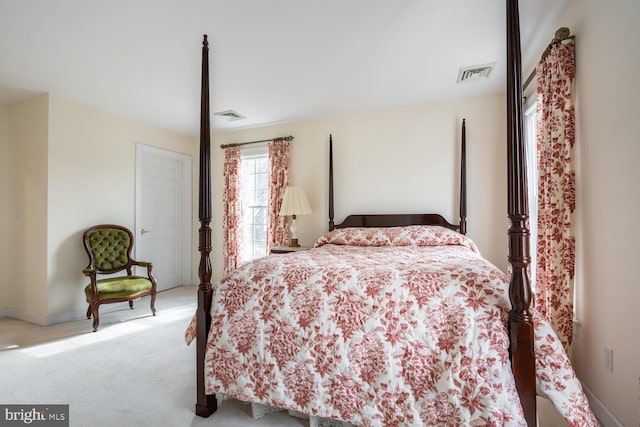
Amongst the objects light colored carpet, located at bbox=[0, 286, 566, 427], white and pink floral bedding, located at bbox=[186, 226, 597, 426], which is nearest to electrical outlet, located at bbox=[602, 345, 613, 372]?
light colored carpet, located at bbox=[0, 286, 566, 427]

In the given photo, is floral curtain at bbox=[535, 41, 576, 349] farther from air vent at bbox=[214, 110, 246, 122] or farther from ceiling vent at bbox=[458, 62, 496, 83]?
air vent at bbox=[214, 110, 246, 122]

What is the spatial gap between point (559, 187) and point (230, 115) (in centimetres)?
364

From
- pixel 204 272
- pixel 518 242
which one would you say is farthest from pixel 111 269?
pixel 518 242

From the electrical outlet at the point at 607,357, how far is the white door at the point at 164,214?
4.83m

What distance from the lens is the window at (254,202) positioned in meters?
4.78

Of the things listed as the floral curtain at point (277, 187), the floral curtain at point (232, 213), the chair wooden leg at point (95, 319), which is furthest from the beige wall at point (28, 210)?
the floral curtain at point (277, 187)

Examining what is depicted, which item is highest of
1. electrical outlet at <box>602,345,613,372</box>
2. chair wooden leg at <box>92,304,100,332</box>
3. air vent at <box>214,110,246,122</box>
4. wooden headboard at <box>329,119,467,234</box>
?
air vent at <box>214,110,246,122</box>

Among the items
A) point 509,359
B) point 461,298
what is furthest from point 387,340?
point 509,359

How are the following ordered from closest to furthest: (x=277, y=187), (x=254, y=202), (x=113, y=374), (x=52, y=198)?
(x=113, y=374), (x=52, y=198), (x=277, y=187), (x=254, y=202)

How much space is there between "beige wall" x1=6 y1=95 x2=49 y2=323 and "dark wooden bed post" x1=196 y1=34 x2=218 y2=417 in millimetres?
2741

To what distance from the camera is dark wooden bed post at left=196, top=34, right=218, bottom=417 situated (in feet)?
5.74

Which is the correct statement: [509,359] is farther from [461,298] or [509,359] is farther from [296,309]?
[296,309]

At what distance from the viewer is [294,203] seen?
13.1 feet

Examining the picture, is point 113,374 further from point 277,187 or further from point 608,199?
point 608,199
